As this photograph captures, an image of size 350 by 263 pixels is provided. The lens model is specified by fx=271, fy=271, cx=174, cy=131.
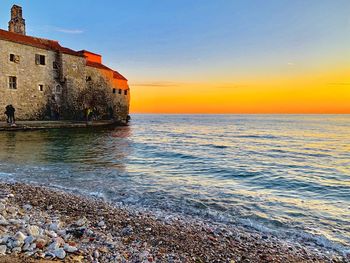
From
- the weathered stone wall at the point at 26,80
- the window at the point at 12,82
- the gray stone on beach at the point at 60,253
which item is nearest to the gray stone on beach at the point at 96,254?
the gray stone on beach at the point at 60,253

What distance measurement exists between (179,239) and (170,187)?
406cm

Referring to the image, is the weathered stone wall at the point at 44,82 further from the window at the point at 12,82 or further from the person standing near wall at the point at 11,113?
the person standing near wall at the point at 11,113

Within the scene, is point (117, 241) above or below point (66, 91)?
below

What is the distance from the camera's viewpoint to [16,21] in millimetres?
38188

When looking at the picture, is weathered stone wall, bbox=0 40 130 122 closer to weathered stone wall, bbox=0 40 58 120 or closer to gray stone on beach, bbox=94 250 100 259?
weathered stone wall, bbox=0 40 58 120

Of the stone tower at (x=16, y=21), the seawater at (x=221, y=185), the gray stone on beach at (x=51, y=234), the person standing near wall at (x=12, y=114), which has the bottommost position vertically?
the seawater at (x=221, y=185)

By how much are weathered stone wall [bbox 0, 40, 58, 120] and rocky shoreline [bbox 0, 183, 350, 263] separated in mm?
29502

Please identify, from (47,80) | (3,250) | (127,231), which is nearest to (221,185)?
(127,231)

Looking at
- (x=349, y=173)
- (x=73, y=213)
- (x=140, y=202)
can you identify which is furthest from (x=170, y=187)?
(x=349, y=173)

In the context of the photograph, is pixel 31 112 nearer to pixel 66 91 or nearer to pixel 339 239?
pixel 66 91

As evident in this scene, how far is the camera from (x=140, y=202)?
22.2ft

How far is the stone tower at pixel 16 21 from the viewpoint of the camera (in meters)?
37.9

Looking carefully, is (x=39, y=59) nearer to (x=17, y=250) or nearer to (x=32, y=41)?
(x=32, y=41)

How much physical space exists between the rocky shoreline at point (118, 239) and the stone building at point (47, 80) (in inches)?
1178
